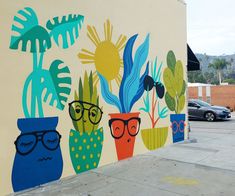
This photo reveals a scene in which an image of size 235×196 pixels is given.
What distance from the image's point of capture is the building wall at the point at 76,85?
5109 millimetres

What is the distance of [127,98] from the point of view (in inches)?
309

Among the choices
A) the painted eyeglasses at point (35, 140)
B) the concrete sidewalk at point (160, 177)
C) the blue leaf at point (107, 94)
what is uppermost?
the blue leaf at point (107, 94)

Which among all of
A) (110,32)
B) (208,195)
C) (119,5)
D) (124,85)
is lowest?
(208,195)

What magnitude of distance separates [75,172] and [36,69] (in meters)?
2.36

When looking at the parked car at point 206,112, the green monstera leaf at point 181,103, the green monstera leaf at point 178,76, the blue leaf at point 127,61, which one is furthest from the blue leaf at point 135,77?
the parked car at point 206,112

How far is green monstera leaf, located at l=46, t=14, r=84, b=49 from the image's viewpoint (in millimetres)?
5832

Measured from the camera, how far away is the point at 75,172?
6.21 meters

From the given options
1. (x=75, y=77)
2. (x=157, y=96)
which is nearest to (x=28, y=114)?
(x=75, y=77)

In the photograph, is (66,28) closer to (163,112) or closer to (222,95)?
(163,112)

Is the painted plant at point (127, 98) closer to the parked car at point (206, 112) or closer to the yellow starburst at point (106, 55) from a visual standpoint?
the yellow starburst at point (106, 55)

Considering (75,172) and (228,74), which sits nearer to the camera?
(75,172)

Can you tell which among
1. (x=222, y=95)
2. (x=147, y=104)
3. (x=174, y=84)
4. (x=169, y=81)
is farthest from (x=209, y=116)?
(x=222, y=95)

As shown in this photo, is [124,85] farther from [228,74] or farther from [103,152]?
[228,74]

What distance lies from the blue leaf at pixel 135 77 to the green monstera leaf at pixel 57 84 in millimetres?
2097
